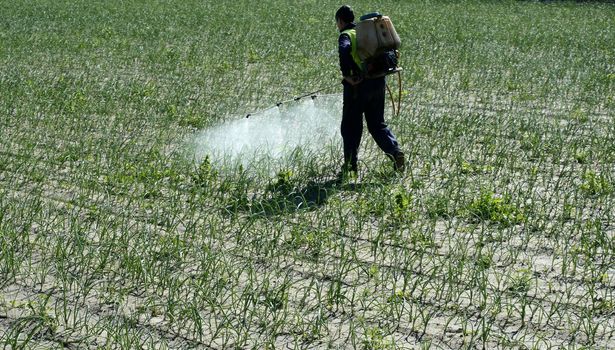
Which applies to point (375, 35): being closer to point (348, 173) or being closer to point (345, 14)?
point (345, 14)

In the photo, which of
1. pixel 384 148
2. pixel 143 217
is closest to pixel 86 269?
pixel 143 217

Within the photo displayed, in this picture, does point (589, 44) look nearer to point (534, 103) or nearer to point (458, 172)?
point (534, 103)

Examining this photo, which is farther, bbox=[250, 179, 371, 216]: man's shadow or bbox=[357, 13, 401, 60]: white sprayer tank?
bbox=[357, 13, 401, 60]: white sprayer tank

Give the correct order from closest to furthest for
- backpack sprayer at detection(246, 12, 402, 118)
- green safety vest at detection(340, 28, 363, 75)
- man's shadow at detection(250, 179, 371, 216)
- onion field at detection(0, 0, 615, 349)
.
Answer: onion field at detection(0, 0, 615, 349) < man's shadow at detection(250, 179, 371, 216) < backpack sprayer at detection(246, 12, 402, 118) < green safety vest at detection(340, 28, 363, 75)

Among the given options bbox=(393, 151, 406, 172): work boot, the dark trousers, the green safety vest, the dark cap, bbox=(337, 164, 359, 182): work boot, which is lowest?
bbox=(337, 164, 359, 182): work boot

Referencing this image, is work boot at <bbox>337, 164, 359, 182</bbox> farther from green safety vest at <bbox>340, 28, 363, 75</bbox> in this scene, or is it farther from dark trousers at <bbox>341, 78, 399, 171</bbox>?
green safety vest at <bbox>340, 28, 363, 75</bbox>

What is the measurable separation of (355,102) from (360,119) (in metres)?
0.18

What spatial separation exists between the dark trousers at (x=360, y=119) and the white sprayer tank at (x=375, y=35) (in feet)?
1.29

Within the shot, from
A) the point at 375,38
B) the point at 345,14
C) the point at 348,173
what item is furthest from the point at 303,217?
the point at 345,14

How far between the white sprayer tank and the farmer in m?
0.13

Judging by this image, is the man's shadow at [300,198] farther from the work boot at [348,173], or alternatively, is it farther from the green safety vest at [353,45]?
the green safety vest at [353,45]

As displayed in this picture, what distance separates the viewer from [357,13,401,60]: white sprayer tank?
8.14 metres

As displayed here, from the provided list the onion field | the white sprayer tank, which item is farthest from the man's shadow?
the white sprayer tank

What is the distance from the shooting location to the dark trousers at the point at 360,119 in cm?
851
